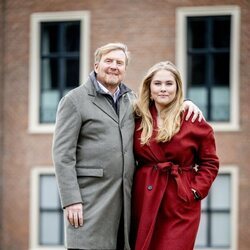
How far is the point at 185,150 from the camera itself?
18.3 feet

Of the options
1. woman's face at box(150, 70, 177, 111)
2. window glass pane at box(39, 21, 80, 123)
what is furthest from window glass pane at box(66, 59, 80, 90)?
woman's face at box(150, 70, 177, 111)

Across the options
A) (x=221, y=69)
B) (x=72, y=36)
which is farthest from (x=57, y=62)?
(x=221, y=69)

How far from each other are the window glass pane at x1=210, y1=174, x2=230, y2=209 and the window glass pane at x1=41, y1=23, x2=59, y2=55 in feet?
13.9

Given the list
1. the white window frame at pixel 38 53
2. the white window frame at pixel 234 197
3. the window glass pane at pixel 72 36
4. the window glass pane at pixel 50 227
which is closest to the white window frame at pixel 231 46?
the white window frame at pixel 234 197

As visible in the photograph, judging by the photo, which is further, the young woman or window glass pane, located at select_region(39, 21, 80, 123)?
window glass pane, located at select_region(39, 21, 80, 123)

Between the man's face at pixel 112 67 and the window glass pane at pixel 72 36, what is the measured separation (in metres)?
A: 11.4

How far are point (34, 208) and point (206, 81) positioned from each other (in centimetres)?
438

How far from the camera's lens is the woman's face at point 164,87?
5535 millimetres

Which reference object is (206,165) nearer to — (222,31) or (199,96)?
(222,31)

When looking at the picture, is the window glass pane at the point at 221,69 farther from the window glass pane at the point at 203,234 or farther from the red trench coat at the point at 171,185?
the red trench coat at the point at 171,185

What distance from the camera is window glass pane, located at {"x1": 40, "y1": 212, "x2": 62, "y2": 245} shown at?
17250 millimetres

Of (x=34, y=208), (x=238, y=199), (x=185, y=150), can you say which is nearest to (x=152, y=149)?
(x=185, y=150)

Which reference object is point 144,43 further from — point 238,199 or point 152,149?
point 152,149

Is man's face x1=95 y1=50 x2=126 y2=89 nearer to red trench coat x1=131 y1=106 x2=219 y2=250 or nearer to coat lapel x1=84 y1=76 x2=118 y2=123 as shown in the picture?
coat lapel x1=84 y1=76 x2=118 y2=123
